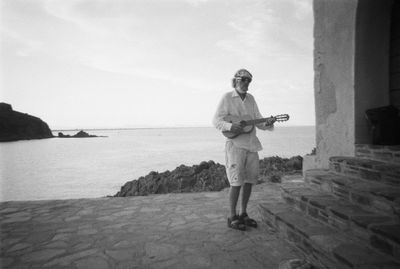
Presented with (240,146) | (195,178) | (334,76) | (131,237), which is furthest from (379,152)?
(195,178)

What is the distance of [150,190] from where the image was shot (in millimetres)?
9492

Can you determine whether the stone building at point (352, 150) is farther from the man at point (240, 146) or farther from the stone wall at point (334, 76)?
the man at point (240, 146)

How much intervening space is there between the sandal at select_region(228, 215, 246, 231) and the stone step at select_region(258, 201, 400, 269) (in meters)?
0.37

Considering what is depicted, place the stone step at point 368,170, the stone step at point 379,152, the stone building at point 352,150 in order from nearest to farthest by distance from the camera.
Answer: the stone building at point 352,150 → the stone step at point 368,170 → the stone step at point 379,152

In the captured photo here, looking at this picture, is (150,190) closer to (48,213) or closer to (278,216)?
(48,213)

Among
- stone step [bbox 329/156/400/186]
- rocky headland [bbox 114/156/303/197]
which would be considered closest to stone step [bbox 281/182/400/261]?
stone step [bbox 329/156/400/186]

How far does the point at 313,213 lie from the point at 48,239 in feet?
10.4

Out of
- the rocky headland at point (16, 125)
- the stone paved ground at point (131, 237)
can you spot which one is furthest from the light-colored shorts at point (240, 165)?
the rocky headland at point (16, 125)

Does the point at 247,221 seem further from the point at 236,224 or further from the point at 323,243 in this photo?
the point at 323,243

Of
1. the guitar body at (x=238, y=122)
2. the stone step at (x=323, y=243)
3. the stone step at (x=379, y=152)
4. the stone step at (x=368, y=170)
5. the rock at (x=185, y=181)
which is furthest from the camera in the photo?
the rock at (x=185, y=181)

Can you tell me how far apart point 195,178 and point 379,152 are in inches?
264

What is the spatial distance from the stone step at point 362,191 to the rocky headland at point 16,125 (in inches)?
2971

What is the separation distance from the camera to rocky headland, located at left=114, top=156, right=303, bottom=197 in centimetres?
880

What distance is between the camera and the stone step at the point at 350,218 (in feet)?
6.27
